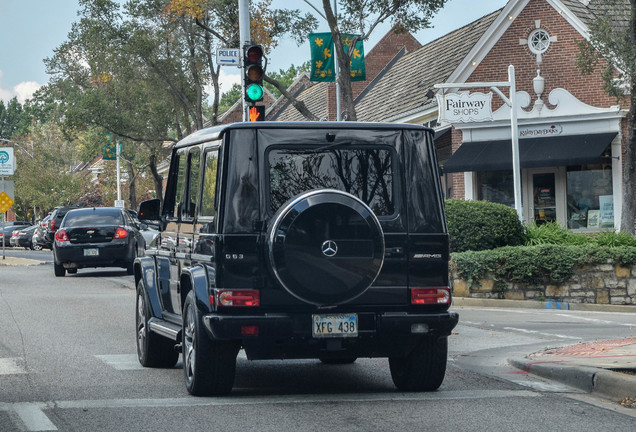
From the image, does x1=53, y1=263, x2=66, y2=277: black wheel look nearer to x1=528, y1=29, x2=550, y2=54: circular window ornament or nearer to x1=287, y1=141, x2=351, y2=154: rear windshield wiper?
x1=528, y1=29, x2=550, y2=54: circular window ornament

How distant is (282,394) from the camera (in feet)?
28.5

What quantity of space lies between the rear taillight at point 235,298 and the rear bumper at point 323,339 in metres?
0.10

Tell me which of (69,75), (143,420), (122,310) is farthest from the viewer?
(69,75)

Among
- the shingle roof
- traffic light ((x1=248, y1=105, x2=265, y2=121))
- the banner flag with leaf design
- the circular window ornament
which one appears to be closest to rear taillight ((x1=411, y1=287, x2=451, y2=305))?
traffic light ((x1=248, y1=105, x2=265, y2=121))

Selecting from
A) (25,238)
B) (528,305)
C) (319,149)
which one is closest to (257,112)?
(528,305)

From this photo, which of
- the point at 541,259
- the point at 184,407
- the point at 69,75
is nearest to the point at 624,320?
the point at 541,259

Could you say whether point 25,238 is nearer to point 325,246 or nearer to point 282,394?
point 282,394

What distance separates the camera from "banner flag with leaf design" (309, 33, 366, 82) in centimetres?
2922

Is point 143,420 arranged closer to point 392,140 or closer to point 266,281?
point 266,281

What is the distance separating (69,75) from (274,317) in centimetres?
4126

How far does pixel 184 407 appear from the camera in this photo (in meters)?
7.96

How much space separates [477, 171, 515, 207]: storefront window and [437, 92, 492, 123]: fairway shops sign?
131 inches

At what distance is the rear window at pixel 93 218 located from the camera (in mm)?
25031

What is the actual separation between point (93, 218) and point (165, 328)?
16.3m
